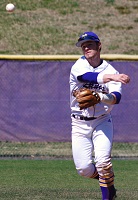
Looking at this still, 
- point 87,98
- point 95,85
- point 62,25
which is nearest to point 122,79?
point 87,98

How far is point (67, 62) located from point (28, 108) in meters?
1.09

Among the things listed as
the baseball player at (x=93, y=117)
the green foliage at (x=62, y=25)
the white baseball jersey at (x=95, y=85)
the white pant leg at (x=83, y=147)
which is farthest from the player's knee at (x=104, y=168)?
the green foliage at (x=62, y=25)

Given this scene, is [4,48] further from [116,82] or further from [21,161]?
[116,82]

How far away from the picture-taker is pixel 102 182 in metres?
5.76

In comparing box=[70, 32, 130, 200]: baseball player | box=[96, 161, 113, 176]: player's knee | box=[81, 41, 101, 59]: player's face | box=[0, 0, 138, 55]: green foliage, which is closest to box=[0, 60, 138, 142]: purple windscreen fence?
box=[0, 0, 138, 55]: green foliage

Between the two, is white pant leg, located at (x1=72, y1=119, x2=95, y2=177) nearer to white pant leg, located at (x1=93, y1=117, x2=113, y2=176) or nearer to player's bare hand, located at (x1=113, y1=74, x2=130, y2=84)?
white pant leg, located at (x1=93, y1=117, x2=113, y2=176)

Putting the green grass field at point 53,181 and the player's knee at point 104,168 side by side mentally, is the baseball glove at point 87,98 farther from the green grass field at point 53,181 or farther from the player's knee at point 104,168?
the green grass field at point 53,181

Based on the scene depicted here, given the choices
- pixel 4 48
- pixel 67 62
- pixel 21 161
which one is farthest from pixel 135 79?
pixel 4 48

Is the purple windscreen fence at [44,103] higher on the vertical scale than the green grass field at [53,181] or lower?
higher

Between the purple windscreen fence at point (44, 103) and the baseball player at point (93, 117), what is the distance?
15.7ft

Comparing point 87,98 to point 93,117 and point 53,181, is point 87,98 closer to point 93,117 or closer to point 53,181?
point 93,117

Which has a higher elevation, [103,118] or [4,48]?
[4,48]

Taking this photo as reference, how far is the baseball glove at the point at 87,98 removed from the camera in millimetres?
5489

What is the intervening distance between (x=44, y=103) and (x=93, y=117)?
502cm
